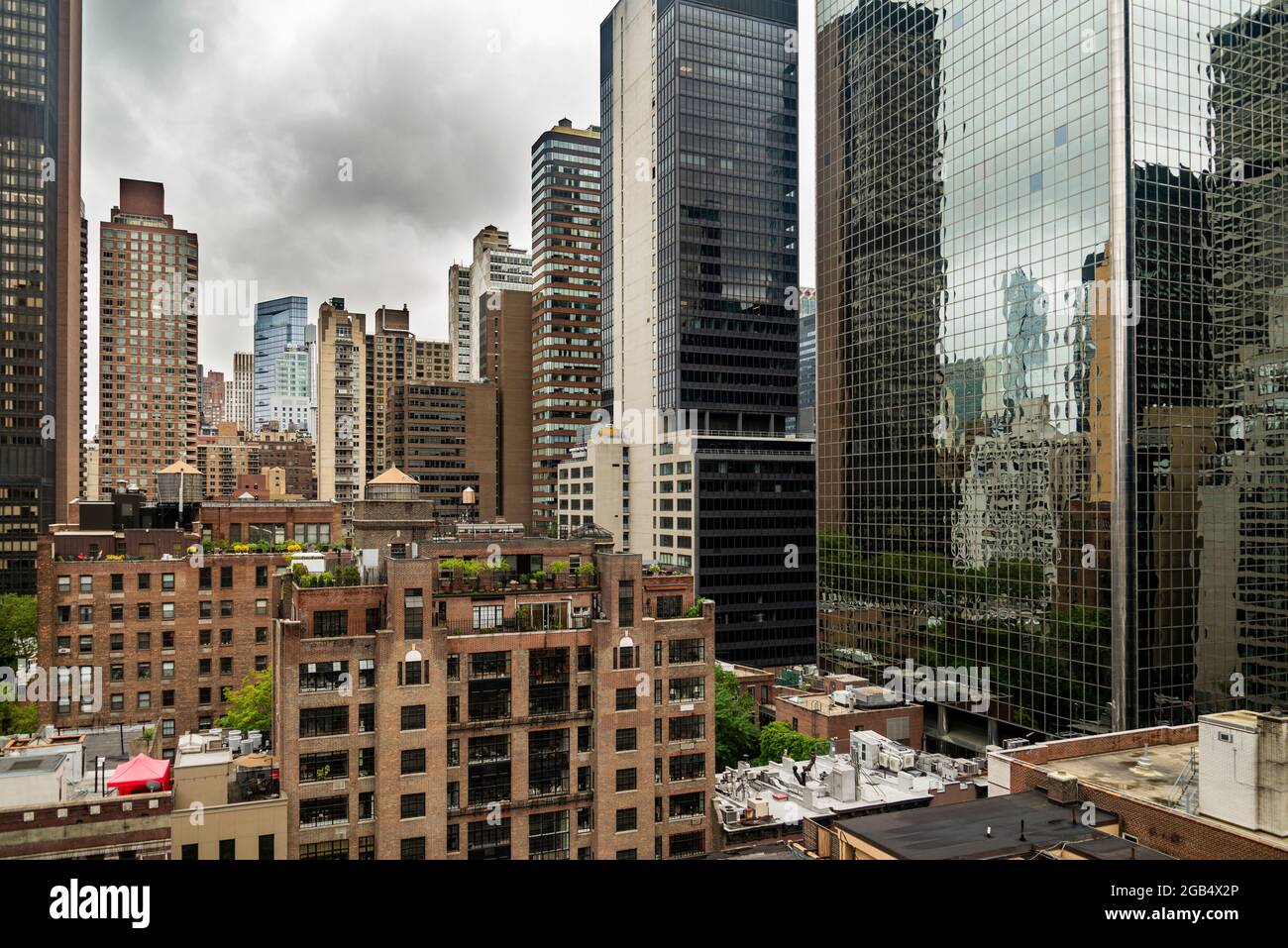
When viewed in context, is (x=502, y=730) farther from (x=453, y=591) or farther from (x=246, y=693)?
(x=246, y=693)

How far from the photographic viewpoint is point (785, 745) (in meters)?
50.4

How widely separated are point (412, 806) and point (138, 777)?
10.6 meters

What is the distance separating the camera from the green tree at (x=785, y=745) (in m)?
50.1

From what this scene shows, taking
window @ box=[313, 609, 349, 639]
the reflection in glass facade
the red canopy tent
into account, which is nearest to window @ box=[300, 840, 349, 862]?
the red canopy tent

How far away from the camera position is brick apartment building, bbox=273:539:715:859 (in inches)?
1239

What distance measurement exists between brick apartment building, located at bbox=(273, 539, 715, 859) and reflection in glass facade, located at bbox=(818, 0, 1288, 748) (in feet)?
108

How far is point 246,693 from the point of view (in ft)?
149

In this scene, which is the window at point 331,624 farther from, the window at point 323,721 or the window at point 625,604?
the window at point 625,604

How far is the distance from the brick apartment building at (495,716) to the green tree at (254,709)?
9.01m

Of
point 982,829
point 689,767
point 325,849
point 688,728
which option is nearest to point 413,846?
point 325,849

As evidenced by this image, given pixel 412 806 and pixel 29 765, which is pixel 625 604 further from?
pixel 29 765
